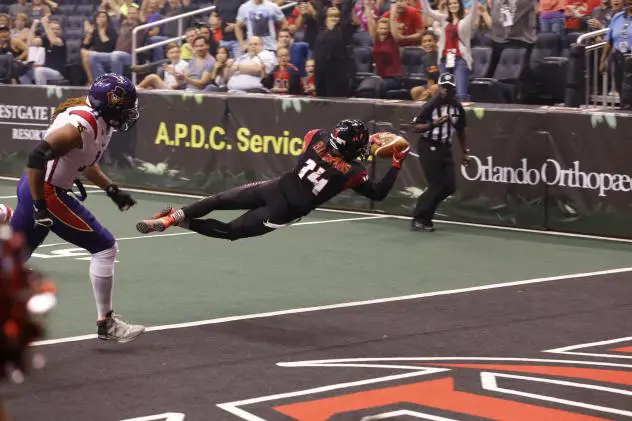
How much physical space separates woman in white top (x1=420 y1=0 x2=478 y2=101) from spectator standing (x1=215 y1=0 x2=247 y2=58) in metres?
4.95

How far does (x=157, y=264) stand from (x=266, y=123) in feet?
18.5

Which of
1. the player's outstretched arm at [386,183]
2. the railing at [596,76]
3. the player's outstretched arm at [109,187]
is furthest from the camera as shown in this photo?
the railing at [596,76]

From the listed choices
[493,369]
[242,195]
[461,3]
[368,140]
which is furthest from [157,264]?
[461,3]

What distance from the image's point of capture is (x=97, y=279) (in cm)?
922

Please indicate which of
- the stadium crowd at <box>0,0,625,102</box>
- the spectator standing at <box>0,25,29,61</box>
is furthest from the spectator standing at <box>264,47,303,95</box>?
the spectator standing at <box>0,25,29,61</box>

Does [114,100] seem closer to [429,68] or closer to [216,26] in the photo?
[429,68]

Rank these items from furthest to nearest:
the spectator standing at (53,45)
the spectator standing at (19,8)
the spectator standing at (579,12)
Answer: the spectator standing at (19,8)
the spectator standing at (53,45)
the spectator standing at (579,12)

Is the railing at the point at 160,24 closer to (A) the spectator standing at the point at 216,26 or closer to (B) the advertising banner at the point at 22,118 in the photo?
(A) the spectator standing at the point at 216,26

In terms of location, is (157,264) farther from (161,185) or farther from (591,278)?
(161,185)

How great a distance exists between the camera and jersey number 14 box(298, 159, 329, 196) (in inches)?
435

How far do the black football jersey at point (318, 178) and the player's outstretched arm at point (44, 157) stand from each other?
8.63 feet

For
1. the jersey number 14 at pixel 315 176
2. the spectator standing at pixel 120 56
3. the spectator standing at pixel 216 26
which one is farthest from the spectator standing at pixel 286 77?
the jersey number 14 at pixel 315 176

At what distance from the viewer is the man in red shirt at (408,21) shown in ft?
62.6

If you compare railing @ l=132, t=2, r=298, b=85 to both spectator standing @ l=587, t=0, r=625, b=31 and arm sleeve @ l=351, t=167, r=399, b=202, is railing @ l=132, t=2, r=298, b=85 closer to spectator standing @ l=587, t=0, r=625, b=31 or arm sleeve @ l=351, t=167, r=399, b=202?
spectator standing @ l=587, t=0, r=625, b=31
